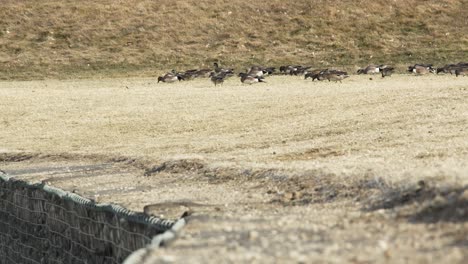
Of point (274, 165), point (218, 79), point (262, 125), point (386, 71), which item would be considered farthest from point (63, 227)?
point (386, 71)

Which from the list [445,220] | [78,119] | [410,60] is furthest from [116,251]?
[410,60]

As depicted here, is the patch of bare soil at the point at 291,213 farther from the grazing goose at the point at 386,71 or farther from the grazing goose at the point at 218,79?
the grazing goose at the point at 386,71

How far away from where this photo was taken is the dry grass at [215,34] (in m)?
53.4

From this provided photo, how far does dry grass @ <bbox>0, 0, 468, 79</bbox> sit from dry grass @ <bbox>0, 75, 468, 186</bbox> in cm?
1343

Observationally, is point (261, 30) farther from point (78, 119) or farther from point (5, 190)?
point (5, 190)

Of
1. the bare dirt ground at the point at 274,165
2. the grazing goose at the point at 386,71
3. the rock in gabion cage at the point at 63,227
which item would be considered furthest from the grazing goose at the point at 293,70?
the rock in gabion cage at the point at 63,227

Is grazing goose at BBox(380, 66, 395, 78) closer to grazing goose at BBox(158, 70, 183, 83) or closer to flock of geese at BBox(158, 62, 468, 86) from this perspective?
flock of geese at BBox(158, 62, 468, 86)

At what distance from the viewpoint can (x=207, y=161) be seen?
15.5 m

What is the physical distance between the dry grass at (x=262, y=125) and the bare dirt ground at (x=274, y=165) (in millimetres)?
53

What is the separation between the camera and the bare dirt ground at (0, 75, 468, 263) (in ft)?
26.6

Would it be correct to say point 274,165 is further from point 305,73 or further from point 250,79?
point 305,73

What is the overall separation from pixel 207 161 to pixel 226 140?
15.3 ft

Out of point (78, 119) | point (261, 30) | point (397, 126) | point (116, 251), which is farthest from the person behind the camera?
point (261, 30)

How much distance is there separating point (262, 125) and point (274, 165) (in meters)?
9.20
